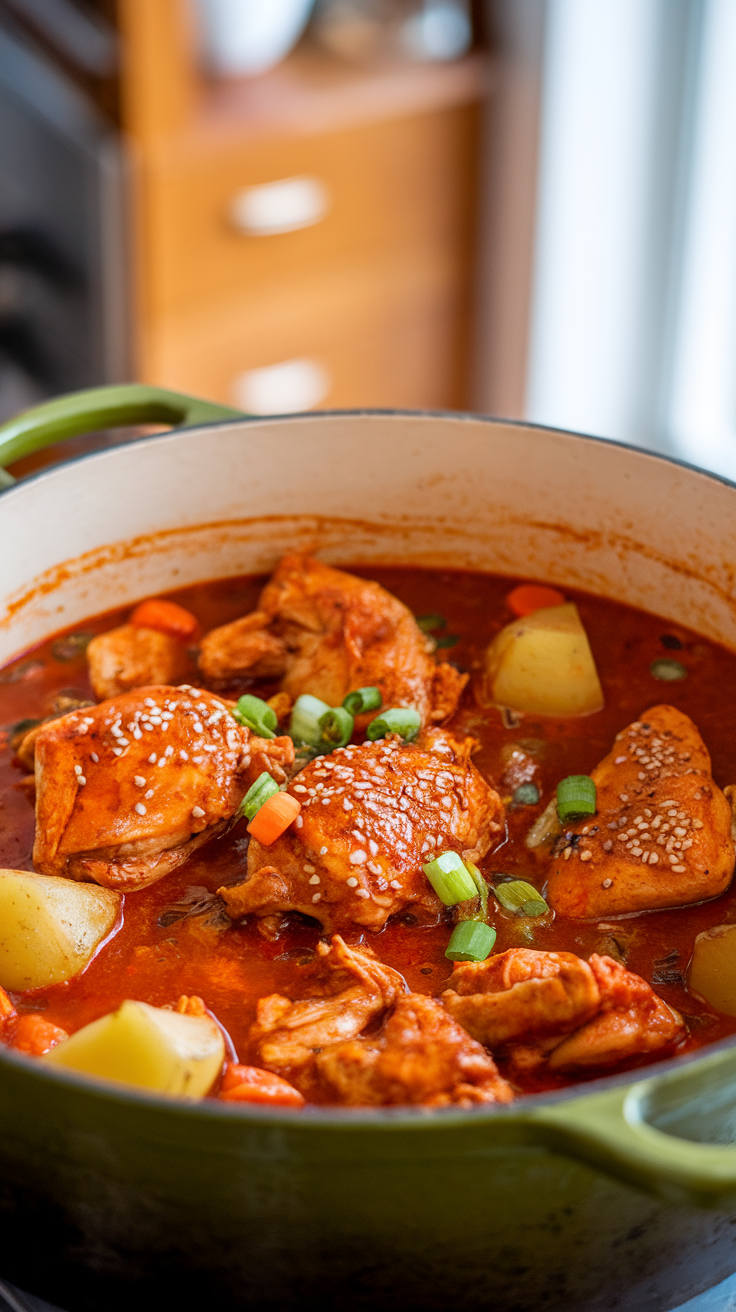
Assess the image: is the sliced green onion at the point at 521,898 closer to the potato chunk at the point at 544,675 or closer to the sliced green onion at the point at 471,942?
the sliced green onion at the point at 471,942

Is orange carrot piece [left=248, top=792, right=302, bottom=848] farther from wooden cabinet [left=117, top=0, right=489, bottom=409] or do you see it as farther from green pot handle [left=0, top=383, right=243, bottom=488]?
wooden cabinet [left=117, top=0, right=489, bottom=409]

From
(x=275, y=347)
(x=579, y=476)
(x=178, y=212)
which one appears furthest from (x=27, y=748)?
(x=275, y=347)

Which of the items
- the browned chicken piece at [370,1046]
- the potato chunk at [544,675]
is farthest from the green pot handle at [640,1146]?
the potato chunk at [544,675]

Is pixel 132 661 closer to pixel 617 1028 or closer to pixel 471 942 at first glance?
pixel 471 942

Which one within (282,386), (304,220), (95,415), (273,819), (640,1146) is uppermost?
(304,220)

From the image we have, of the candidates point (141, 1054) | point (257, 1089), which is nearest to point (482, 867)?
point (257, 1089)

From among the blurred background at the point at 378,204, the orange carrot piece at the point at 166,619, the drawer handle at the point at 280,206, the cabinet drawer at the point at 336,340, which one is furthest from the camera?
the cabinet drawer at the point at 336,340

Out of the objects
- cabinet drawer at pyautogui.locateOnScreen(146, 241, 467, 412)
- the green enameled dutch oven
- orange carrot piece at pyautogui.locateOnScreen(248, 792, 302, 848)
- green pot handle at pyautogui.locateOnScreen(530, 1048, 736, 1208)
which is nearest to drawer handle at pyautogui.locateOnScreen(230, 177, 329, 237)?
cabinet drawer at pyautogui.locateOnScreen(146, 241, 467, 412)
